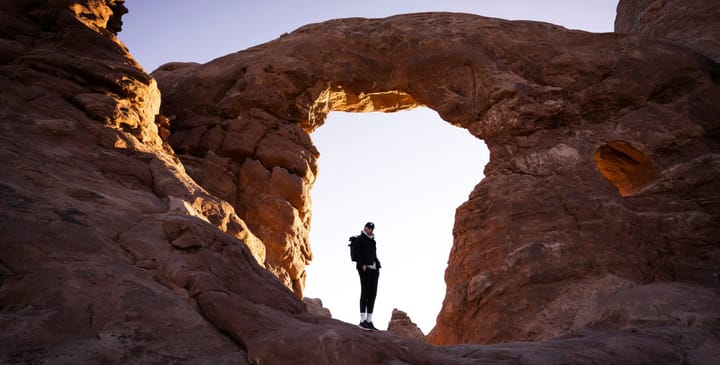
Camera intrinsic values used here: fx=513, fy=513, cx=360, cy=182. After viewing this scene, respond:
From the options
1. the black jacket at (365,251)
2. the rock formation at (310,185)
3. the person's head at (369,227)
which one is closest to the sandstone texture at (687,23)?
the rock formation at (310,185)

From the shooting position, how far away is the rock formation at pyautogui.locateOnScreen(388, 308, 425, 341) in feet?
54.5

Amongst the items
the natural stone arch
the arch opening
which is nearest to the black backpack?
the natural stone arch

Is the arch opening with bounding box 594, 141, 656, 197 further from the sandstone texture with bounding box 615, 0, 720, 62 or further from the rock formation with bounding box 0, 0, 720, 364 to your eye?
the sandstone texture with bounding box 615, 0, 720, 62

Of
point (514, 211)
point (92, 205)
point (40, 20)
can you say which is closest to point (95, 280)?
point (92, 205)

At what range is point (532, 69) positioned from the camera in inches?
532

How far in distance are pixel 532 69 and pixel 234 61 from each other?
8215 mm

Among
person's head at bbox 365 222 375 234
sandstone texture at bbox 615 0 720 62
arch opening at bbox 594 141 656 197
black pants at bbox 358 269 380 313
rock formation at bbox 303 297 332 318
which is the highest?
sandstone texture at bbox 615 0 720 62

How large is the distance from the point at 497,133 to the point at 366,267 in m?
5.65

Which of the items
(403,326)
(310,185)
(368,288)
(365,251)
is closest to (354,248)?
(365,251)

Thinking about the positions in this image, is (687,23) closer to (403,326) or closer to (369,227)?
(403,326)

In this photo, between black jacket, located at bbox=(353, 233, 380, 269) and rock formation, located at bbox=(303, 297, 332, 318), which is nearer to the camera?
black jacket, located at bbox=(353, 233, 380, 269)

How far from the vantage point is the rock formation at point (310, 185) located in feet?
15.7

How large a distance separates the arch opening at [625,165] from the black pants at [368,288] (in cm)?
627

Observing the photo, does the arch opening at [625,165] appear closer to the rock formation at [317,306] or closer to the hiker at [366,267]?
the hiker at [366,267]
